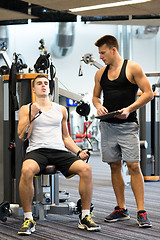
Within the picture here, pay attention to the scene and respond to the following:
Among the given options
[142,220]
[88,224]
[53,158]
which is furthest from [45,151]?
[142,220]

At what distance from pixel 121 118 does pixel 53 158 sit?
1.98 ft

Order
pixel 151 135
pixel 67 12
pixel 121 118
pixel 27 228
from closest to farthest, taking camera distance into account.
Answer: pixel 27 228 < pixel 121 118 < pixel 151 135 < pixel 67 12

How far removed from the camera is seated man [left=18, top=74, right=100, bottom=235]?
260 centimetres

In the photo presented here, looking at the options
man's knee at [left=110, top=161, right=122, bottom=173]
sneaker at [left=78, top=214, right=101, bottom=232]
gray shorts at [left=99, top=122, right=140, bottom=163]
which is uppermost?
gray shorts at [left=99, top=122, right=140, bottom=163]

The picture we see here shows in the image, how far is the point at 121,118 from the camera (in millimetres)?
2656

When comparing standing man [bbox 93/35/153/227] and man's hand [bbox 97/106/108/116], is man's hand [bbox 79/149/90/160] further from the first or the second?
man's hand [bbox 97/106/108/116]

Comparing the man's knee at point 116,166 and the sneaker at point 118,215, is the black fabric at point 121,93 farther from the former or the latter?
the sneaker at point 118,215

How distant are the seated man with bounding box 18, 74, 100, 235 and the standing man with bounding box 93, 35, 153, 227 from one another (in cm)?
27

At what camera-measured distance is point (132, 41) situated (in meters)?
9.84

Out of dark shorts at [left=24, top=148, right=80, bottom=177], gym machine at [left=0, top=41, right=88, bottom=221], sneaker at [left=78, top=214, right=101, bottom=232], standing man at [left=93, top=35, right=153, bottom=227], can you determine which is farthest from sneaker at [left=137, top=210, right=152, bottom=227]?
gym machine at [left=0, top=41, right=88, bottom=221]

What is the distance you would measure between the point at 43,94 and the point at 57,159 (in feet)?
1.81

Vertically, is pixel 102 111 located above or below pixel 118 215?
above

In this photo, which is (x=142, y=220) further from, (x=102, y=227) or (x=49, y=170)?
(x=49, y=170)

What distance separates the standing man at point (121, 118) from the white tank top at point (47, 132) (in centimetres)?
35
